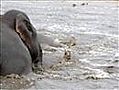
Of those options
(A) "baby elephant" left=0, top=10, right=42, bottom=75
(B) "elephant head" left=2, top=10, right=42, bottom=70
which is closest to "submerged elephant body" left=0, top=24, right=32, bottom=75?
(A) "baby elephant" left=0, top=10, right=42, bottom=75

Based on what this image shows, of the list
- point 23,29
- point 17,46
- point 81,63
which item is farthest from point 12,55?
point 81,63

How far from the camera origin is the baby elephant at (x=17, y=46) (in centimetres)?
761

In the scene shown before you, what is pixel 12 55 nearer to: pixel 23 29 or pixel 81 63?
pixel 23 29

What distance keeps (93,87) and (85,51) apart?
14.3 feet

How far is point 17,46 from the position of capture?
7883 mm

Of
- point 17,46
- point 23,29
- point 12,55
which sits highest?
point 23,29

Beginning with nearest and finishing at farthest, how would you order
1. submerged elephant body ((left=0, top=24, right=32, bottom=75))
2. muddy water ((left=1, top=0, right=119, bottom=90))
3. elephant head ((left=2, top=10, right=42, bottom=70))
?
submerged elephant body ((left=0, top=24, right=32, bottom=75)) → muddy water ((left=1, top=0, right=119, bottom=90)) → elephant head ((left=2, top=10, right=42, bottom=70))

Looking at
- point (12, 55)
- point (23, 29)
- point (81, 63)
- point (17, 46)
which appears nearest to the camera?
point (12, 55)

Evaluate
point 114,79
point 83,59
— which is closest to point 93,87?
point 114,79

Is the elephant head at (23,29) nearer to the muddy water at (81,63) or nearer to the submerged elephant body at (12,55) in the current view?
the submerged elephant body at (12,55)

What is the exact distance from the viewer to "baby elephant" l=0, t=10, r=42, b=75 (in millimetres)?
7605

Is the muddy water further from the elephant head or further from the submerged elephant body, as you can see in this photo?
the elephant head

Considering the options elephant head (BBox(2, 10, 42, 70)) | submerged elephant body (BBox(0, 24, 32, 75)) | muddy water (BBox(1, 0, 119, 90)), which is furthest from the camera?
elephant head (BBox(2, 10, 42, 70))

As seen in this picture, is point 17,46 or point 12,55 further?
point 17,46
